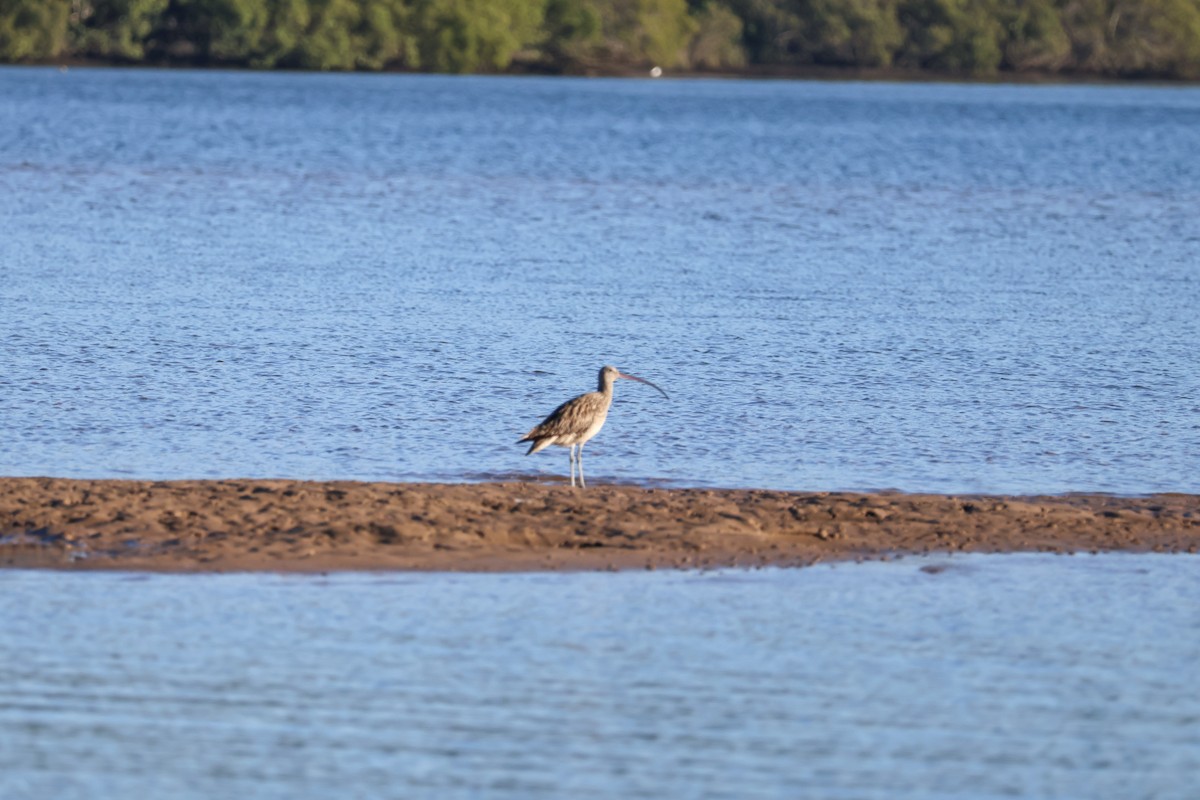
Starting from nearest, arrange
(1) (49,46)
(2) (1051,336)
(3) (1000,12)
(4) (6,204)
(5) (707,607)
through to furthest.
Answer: (5) (707,607), (2) (1051,336), (4) (6,204), (1) (49,46), (3) (1000,12)

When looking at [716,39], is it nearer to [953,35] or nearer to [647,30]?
[647,30]

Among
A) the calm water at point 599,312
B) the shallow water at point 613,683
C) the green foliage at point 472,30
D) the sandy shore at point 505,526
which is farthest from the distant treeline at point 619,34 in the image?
the shallow water at point 613,683

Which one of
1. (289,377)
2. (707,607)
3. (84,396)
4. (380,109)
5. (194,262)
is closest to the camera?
(707,607)

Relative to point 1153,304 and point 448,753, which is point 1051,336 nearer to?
point 1153,304

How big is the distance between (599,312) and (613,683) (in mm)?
14779

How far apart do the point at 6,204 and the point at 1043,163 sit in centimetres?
3279

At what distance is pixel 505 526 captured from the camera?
1288 cm

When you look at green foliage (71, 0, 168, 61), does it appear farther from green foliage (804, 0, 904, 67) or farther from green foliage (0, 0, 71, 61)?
green foliage (804, 0, 904, 67)

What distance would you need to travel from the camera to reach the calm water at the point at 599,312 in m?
16.2

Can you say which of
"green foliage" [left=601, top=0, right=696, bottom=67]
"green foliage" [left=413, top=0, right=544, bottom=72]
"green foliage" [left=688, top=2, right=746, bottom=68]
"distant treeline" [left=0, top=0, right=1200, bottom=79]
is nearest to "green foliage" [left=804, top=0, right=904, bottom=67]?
"distant treeline" [left=0, top=0, right=1200, bottom=79]

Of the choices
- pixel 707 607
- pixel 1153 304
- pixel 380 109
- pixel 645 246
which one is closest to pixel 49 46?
pixel 380 109

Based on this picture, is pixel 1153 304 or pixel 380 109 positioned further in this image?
pixel 380 109

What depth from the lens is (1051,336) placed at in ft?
77.4

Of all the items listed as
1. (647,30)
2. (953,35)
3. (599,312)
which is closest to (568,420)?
(599,312)
